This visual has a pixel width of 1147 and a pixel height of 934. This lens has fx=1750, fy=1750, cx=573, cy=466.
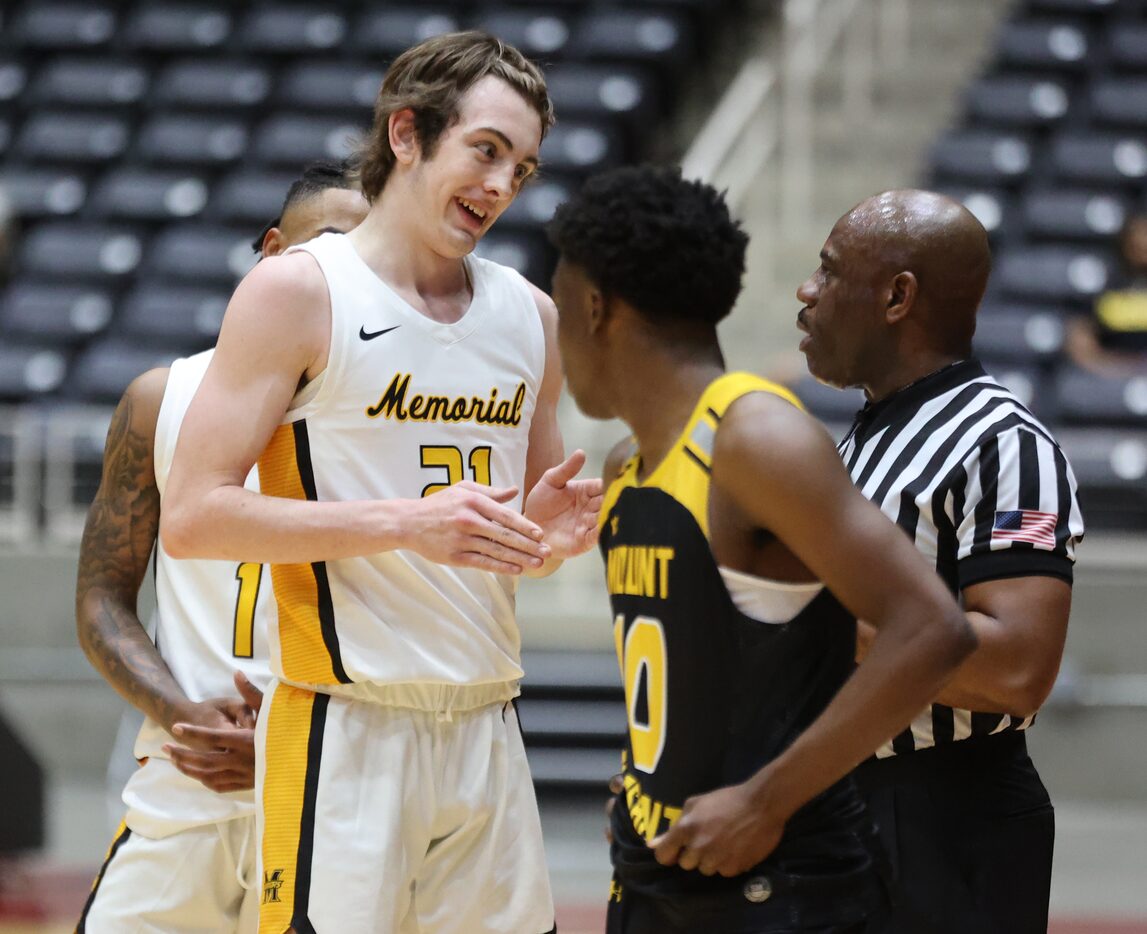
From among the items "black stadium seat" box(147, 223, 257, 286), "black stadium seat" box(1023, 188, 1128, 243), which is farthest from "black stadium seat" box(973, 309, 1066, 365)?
"black stadium seat" box(147, 223, 257, 286)

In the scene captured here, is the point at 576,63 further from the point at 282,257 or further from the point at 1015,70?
the point at 282,257

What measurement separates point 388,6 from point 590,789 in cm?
594

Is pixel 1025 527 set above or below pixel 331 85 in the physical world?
below

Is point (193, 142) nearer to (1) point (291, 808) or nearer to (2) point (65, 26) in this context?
(2) point (65, 26)

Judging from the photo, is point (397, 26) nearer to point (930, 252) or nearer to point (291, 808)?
point (930, 252)

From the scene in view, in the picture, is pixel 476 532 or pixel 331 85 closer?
pixel 476 532

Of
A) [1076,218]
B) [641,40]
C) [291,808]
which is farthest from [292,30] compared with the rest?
[291,808]

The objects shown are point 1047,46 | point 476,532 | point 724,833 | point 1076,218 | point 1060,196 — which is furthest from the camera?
point 1047,46

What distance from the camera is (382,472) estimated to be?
2857 millimetres

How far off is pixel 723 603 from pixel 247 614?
1.27m

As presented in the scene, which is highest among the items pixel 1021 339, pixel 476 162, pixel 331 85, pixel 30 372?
pixel 331 85

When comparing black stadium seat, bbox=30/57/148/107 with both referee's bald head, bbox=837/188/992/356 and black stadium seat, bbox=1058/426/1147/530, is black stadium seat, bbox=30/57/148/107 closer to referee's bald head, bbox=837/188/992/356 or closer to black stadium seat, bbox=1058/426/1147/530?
black stadium seat, bbox=1058/426/1147/530

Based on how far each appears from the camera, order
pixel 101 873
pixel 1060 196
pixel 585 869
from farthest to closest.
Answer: pixel 1060 196
pixel 585 869
pixel 101 873

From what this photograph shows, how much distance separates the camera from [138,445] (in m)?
3.30
